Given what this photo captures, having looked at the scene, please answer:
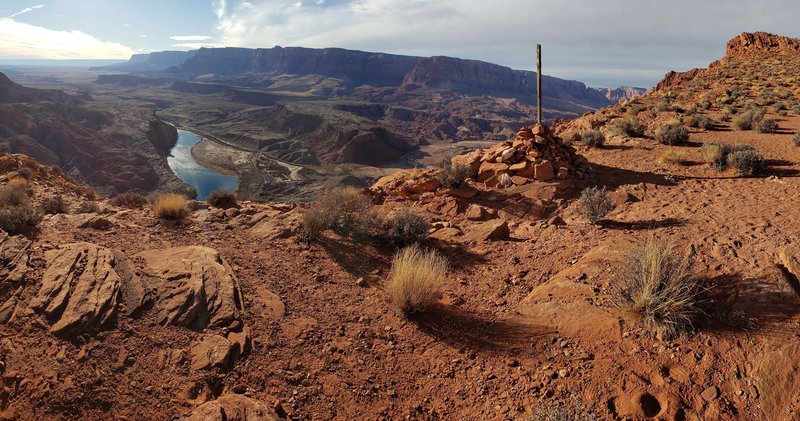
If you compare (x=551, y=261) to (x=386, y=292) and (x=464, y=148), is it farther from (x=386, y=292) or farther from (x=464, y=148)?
(x=464, y=148)

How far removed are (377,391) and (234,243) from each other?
434 centimetres

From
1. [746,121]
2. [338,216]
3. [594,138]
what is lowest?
[338,216]

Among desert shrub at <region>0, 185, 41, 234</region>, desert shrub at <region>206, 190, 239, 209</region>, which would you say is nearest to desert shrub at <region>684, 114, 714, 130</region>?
desert shrub at <region>206, 190, 239, 209</region>

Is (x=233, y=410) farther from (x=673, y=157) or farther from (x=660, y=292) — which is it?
(x=673, y=157)

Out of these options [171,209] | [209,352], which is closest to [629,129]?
[171,209]

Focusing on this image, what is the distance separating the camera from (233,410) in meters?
3.37

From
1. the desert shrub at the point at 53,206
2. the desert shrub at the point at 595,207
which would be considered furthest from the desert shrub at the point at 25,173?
the desert shrub at the point at 595,207

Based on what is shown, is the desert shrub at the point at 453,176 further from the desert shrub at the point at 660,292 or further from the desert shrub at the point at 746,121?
the desert shrub at the point at 746,121

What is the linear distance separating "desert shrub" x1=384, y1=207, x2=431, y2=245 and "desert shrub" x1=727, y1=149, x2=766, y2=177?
7.98m

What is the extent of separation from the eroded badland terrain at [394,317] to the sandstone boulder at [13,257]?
0.03 meters

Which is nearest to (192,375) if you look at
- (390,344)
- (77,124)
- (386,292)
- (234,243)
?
(390,344)

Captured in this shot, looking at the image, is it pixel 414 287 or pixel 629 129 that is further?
pixel 629 129

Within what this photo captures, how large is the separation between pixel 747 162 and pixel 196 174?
7014cm

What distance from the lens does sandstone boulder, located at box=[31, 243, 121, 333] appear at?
406 centimetres
